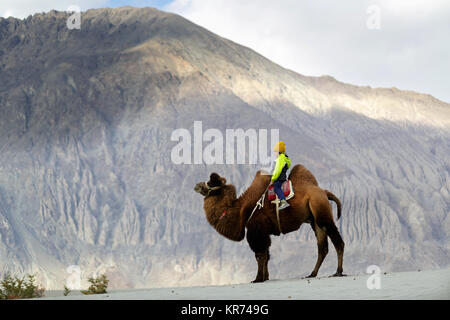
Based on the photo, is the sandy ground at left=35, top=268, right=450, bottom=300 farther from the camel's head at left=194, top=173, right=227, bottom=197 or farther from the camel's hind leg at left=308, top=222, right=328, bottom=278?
the camel's head at left=194, top=173, right=227, bottom=197

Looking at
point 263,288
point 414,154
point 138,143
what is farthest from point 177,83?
point 263,288

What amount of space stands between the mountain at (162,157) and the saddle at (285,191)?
90.9 m

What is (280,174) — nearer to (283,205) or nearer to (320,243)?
(283,205)

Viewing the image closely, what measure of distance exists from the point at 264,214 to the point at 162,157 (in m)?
115

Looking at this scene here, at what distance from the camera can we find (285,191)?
1545cm

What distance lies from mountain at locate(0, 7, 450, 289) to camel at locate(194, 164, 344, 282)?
Result: 9026 centimetres

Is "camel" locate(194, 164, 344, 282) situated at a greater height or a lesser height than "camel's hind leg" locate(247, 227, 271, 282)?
greater

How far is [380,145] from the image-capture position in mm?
148250

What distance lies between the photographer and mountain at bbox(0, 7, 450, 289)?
116 metres

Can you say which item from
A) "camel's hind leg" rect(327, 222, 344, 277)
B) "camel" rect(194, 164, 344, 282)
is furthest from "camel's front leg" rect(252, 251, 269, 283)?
"camel's hind leg" rect(327, 222, 344, 277)

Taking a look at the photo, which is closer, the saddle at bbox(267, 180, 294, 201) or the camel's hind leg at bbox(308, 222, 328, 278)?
the saddle at bbox(267, 180, 294, 201)

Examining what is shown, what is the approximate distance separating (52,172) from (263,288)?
11867 centimetres
